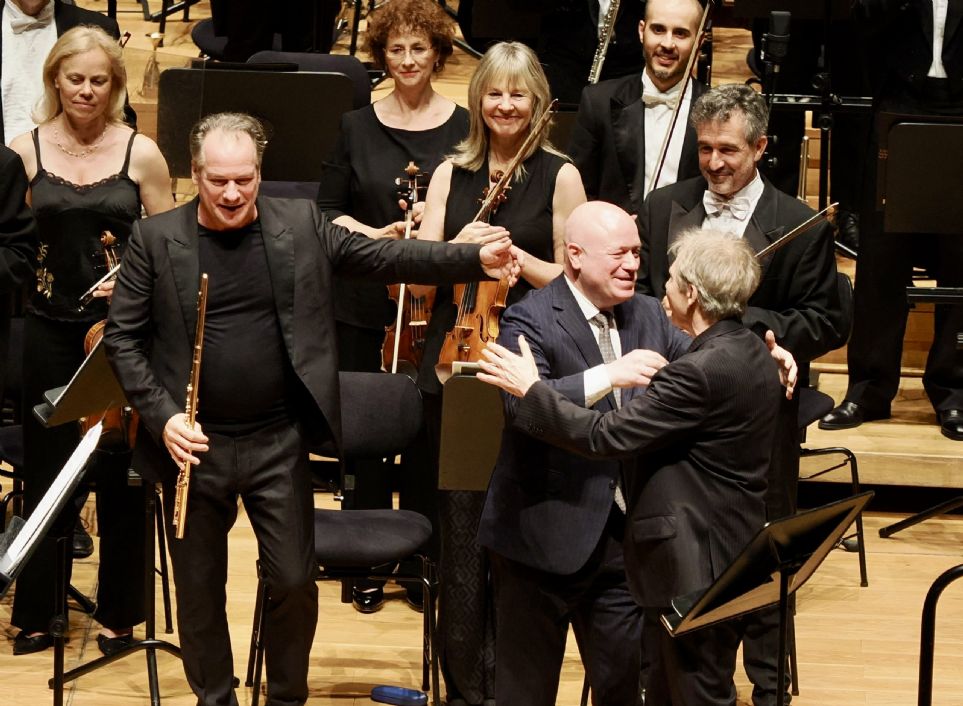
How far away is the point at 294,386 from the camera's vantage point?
12.0 ft

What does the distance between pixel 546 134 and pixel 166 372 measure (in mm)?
1248

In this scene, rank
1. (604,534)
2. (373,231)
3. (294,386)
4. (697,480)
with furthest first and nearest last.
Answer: (373,231) → (294,386) → (604,534) → (697,480)

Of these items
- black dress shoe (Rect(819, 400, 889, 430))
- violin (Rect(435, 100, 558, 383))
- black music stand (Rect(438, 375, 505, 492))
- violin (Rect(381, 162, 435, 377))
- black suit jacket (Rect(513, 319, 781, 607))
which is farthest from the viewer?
black dress shoe (Rect(819, 400, 889, 430))

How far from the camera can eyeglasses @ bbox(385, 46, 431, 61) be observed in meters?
4.53

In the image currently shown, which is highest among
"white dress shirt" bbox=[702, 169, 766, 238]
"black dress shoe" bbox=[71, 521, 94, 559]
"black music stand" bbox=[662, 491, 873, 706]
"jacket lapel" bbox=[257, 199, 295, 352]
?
"white dress shirt" bbox=[702, 169, 766, 238]

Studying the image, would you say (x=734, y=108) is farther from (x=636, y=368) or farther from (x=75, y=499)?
(x=75, y=499)

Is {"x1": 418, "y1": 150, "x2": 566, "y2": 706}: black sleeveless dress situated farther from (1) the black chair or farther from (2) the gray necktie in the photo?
(2) the gray necktie

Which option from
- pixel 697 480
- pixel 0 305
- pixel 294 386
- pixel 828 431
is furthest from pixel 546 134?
pixel 828 431

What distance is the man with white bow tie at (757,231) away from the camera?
13.0 feet

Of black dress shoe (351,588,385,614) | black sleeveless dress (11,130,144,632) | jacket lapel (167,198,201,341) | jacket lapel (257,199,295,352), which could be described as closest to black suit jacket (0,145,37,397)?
black sleeveless dress (11,130,144,632)

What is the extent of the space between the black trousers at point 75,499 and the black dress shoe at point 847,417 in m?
2.56

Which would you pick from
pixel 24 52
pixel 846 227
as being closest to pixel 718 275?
pixel 24 52

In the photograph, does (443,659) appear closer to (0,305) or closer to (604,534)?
(604,534)

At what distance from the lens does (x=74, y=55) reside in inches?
167
